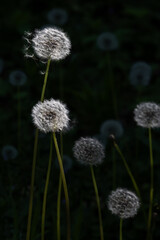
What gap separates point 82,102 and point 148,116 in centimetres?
199

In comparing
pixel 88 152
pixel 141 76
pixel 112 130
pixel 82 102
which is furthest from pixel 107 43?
pixel 88 152

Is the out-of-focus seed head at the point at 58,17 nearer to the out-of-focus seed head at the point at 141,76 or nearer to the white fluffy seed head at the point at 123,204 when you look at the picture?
the out-of-focus seed head at the point at 141,76

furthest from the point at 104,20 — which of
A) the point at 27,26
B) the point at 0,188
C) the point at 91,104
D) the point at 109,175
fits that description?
the point at 0,188

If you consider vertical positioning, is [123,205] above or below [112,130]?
below

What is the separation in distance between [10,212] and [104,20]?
4250 mm

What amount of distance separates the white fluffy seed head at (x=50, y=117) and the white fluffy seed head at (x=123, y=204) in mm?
384

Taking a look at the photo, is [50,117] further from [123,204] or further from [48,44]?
[123,204]

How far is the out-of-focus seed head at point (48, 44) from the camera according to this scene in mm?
1437

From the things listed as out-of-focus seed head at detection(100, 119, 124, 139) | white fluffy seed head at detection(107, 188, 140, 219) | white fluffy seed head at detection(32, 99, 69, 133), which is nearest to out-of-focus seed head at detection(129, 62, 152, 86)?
out-of-focus seed head at detection(100, 119, 124, 139)

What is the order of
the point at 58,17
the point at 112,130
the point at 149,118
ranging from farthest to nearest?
the point at 58,17 < the point at 112,130 < the point at 149,118

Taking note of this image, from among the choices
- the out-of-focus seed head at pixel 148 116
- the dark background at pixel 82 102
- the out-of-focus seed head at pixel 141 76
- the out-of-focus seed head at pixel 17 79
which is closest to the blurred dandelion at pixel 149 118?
the out-of-focus seed head at pixel 148 116

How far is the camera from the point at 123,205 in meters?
1.52

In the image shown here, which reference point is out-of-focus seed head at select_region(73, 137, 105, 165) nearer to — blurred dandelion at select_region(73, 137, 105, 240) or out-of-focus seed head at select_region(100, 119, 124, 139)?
blurred dandelion at select_region(73, 137, 105, 240)

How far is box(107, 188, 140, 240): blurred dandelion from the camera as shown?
1512mm
